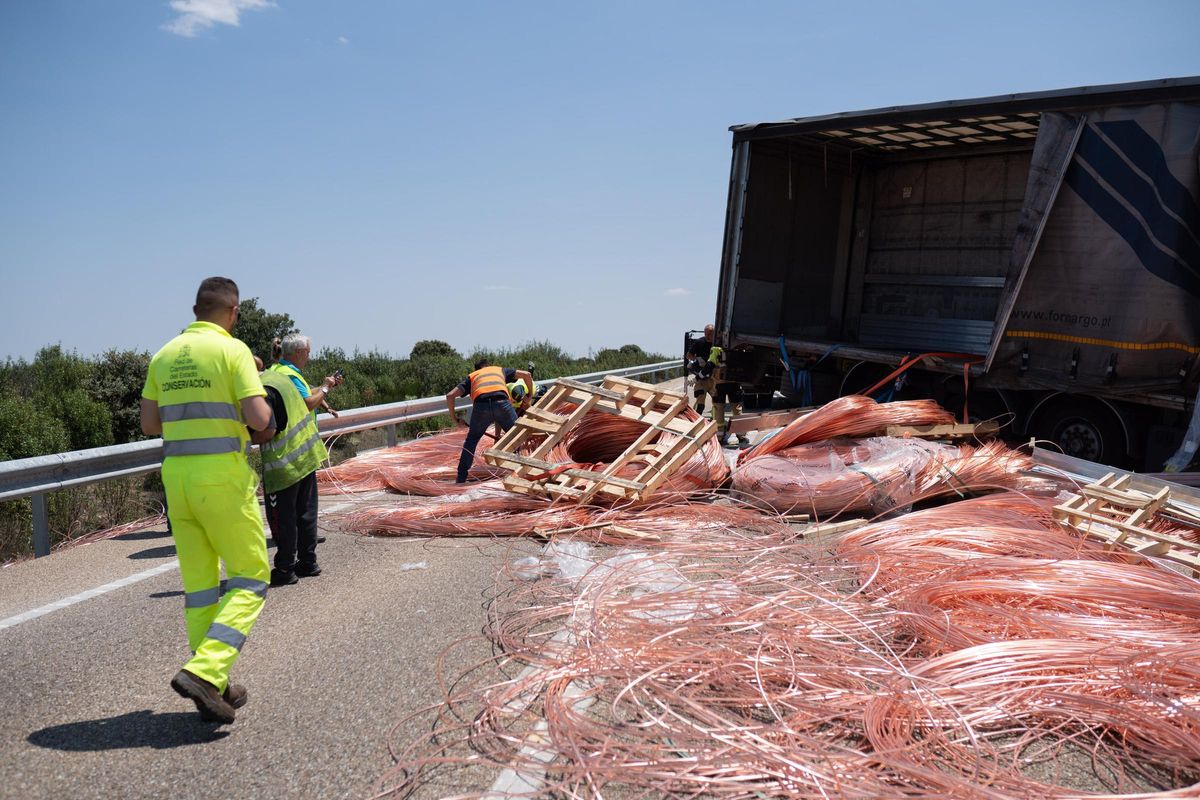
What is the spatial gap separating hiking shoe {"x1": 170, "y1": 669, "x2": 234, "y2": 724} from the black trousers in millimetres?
2064

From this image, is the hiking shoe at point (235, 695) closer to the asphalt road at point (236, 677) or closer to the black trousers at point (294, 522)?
the asphalt road at point (236, 677)

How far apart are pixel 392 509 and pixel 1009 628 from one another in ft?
15.9

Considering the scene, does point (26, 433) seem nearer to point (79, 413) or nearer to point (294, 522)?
point (79, 413)

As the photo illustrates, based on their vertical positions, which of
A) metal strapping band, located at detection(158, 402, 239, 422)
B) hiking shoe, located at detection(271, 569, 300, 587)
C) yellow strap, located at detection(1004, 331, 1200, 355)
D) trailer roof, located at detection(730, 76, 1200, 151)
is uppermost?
trailer roof, located at detection(730, 76, 1200, 151)

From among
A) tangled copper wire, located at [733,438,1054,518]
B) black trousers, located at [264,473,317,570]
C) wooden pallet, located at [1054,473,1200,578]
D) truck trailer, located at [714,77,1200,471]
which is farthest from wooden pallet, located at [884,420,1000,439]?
black trousers, located at [264,473,317,570]

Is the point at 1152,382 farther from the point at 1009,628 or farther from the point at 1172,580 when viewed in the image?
the point at 1009,628

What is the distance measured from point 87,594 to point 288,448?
1400mm

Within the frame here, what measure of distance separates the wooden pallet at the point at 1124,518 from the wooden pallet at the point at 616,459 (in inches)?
112

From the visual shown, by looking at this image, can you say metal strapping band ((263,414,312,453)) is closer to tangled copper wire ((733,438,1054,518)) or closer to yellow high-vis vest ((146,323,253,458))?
yellow high-vis vest ((146,323,253,458))

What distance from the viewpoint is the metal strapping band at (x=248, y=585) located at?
11.7 feet

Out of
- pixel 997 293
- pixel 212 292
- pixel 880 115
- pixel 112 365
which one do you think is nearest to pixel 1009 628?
pixel 212 292

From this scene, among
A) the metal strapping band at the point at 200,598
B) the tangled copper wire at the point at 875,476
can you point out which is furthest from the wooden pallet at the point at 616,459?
the metal strapping band at the point at 200,598

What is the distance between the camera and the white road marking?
15.2 ft

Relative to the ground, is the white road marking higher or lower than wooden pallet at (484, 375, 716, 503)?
lower
